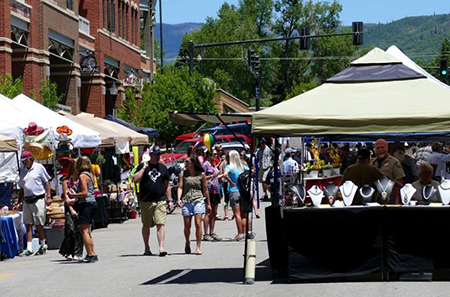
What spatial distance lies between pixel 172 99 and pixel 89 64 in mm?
12149

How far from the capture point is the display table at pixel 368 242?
43.2 ft

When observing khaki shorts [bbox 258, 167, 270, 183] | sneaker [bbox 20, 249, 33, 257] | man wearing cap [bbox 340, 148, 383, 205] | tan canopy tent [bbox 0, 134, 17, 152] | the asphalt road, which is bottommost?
sneaker [bbox 20, 249, 33, 257]

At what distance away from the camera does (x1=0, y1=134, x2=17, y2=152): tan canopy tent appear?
61.7ft

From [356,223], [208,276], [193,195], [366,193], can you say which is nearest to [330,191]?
[366,193]

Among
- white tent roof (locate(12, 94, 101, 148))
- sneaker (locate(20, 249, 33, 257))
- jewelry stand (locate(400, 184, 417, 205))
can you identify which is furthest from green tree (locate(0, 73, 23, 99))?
jewelry stand (locate(400, 184, 417, 205))

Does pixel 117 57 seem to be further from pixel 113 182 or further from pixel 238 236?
pixel 238 236

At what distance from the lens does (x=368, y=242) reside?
13.2 m

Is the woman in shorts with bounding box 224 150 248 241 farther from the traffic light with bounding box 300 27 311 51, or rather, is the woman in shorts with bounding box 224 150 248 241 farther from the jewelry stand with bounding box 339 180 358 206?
the traffic light with bounding box 300 27 311 51

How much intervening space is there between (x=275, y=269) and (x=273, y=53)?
102271 mm

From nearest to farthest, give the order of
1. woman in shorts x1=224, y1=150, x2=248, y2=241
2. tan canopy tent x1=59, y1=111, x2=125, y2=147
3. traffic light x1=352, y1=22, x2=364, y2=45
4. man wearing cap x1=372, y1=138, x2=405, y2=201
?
man wearing cap x1=372, y1=138, x2=405, y2=201, woman in shorts x1=224, y1=150, x2=248, y2=241, tan canopy tent x1=59, y1=111, x2=125, y2=147, traffic light x1=352, y1=22, x2=364, y2=45

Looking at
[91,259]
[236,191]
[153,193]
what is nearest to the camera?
[91,259]

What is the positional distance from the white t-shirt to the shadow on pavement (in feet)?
15.8

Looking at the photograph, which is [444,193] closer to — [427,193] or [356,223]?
[427,193]

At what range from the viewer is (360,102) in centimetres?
1362
